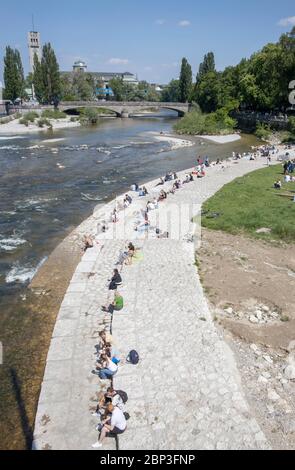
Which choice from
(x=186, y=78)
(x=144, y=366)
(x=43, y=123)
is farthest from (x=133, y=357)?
(x=186, y=78)

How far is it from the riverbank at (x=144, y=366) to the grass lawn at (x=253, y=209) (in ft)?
18.8

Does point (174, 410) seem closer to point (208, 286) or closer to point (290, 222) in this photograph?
point (208, 286)

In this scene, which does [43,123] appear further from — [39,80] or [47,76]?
[47,76]

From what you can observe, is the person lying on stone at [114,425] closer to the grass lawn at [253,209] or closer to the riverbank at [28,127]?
the grass lawn at [253,209]

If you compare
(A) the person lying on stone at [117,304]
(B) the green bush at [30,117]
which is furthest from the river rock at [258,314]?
(B) the green bush at [30,117]

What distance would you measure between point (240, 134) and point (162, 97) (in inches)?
5075

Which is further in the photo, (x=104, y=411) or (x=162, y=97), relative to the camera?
(x=162, y=97)

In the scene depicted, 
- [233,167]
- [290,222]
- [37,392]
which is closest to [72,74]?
[233,167]

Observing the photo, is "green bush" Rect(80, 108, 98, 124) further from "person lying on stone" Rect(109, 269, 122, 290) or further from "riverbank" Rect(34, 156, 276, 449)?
"person lying on stone" Rect(109, 269, 122, 290)

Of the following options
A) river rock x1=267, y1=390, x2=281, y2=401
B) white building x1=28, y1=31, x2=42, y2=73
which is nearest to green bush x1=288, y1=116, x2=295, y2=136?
river rock x1=267, y1=390, x2=281, y2=401

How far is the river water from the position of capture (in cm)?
1744

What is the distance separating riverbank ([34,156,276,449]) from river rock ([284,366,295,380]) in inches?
65.0

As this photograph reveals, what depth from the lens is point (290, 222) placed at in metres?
23.8

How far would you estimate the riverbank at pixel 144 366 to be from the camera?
31.6ft
